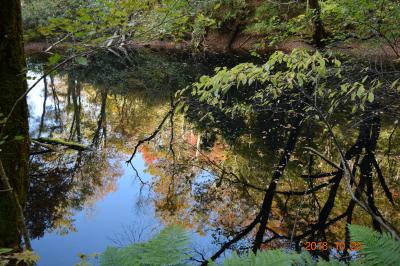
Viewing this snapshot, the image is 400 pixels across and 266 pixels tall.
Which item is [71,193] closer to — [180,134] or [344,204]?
[180,134]

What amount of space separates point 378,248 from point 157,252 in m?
0.84

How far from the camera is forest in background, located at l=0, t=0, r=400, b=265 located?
100 inches

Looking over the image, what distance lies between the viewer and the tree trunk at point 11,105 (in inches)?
105

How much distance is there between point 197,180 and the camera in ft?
22.8


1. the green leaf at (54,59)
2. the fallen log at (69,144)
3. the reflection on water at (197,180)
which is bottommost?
the reflection on water at (197,180)

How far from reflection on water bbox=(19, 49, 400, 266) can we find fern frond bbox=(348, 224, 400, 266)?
7.26ft

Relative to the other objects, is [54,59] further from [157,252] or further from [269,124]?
[269,124]

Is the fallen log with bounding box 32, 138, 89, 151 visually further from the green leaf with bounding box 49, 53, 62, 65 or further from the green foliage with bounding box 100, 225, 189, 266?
the green foliage with bounding box 100, 225, 189, 266

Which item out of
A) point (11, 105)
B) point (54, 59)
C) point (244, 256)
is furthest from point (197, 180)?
point (244, 256)

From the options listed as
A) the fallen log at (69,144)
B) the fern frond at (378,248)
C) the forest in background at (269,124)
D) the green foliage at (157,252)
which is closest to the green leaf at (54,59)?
the forest in background at (269,124)

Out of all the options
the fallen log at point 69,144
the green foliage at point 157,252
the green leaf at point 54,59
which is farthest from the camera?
the fallen log at point 69,144

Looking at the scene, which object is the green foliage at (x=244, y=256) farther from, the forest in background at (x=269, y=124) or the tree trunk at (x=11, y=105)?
the tree trunk at (x=11, y=105)

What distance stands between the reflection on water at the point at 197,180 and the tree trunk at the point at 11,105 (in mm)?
2275

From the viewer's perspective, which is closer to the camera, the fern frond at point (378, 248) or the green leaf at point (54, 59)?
the fern frond at point (378, 248)
